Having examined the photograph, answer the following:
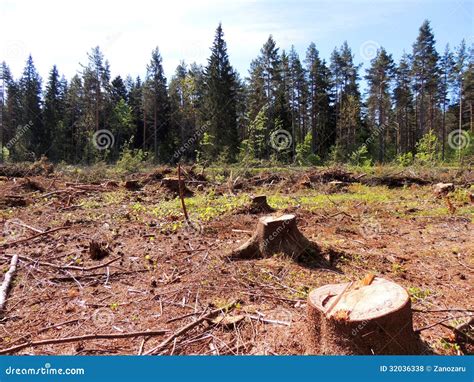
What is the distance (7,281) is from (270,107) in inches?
1496

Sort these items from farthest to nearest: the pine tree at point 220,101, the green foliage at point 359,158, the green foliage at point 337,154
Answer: the green foliage at point 337,154
the pine tree at point 220,101
the green foliage at point 359,158

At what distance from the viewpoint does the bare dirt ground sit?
3766 millimetres

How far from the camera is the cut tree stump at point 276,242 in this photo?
5.98 meters

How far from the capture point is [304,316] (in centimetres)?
401

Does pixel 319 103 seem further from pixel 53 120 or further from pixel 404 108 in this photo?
pixel 53 120

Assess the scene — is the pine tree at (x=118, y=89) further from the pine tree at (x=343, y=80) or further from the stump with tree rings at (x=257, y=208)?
the stump with tree rings at (x=257, y=208)

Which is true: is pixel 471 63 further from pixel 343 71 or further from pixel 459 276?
pixel 459 276

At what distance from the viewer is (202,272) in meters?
5.41

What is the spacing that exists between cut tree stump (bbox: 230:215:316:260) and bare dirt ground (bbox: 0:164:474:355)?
25 cm

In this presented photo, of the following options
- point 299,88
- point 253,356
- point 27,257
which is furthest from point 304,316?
point 299,88

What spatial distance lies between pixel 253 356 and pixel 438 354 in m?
1.71

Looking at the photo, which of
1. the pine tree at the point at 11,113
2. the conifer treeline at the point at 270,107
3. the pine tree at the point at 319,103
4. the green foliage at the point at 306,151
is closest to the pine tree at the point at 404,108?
the conifer treeline at the point at 270,107

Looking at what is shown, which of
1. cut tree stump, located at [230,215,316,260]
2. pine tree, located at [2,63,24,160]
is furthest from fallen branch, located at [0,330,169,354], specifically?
pine tree, located at [2,63,24,160]

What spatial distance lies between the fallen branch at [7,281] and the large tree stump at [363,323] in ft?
12.7
